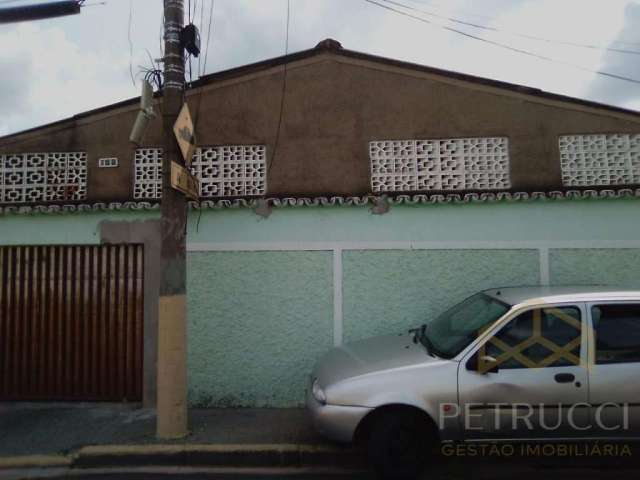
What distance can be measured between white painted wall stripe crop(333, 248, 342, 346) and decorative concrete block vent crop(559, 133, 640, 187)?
9.93 ft

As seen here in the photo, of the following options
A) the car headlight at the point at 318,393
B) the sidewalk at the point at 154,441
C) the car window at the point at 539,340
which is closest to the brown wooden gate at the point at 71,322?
the sidewalk at the point at 154,441

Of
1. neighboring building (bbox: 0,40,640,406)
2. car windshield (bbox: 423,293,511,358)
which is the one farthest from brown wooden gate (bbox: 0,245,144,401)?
car windshield (bbox: 423,293,511,358)

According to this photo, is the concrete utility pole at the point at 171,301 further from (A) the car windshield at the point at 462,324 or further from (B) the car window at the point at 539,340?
(B) the car window at the point at 539,340

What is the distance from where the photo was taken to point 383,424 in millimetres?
3943

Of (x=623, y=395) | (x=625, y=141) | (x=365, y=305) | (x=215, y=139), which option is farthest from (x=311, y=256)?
(x=625, y=141)

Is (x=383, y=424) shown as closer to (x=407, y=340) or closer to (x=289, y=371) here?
(x=407, y=340)

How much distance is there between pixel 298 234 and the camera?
580 cm

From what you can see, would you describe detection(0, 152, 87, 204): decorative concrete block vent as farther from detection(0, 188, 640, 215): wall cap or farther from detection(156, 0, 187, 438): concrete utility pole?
detection(156, 0, 187, 438): concrete utility pole

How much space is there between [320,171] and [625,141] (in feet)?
12.7

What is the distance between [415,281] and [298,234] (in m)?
1.46

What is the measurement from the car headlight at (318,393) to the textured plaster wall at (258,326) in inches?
53.2

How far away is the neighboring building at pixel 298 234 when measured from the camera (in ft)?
18.8

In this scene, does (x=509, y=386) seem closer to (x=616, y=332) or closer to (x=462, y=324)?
(x=462, y=324)

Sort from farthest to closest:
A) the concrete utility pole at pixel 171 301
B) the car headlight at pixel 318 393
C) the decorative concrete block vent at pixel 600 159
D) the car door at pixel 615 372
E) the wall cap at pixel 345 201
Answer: the decorative concrete block vent at pixel 600 159, the wall cap at pixel 345 201, the concrete utility pole at pixel 171 301, the car headlight at pixel 318 393, the car door at pixel 615 372
